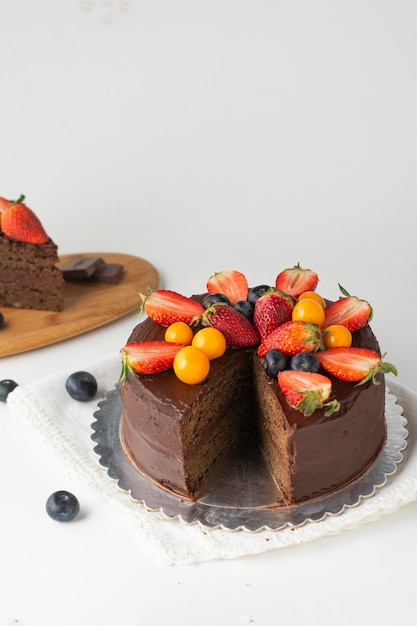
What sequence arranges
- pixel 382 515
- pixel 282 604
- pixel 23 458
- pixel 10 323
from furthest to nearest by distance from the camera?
pixel 10 323 → pixel 23 458 → pixel 382 515 → pixel 282 604

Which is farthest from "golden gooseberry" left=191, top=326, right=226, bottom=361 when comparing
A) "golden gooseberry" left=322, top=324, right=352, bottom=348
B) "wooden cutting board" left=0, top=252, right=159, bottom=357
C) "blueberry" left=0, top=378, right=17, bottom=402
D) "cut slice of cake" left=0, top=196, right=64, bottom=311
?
"cut slice of cake" left=0, top=196, right=64, bottom=311

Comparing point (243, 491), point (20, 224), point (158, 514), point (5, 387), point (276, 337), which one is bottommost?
point (5, 387)

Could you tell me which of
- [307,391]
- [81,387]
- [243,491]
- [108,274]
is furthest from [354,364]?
[108,274]

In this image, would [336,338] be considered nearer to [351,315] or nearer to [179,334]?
[351,315]

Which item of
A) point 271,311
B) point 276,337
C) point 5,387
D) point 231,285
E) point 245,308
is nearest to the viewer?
point 276,337

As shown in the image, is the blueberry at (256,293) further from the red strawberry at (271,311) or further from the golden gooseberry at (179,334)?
the golden gooseberry at (179,334)

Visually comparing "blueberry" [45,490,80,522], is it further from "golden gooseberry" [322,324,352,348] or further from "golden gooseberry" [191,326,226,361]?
"golden gooseberry" [322,324,352,348]

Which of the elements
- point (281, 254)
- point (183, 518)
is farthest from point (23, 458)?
point (281, 254)

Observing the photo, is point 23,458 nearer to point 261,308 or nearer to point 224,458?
point 224,458
